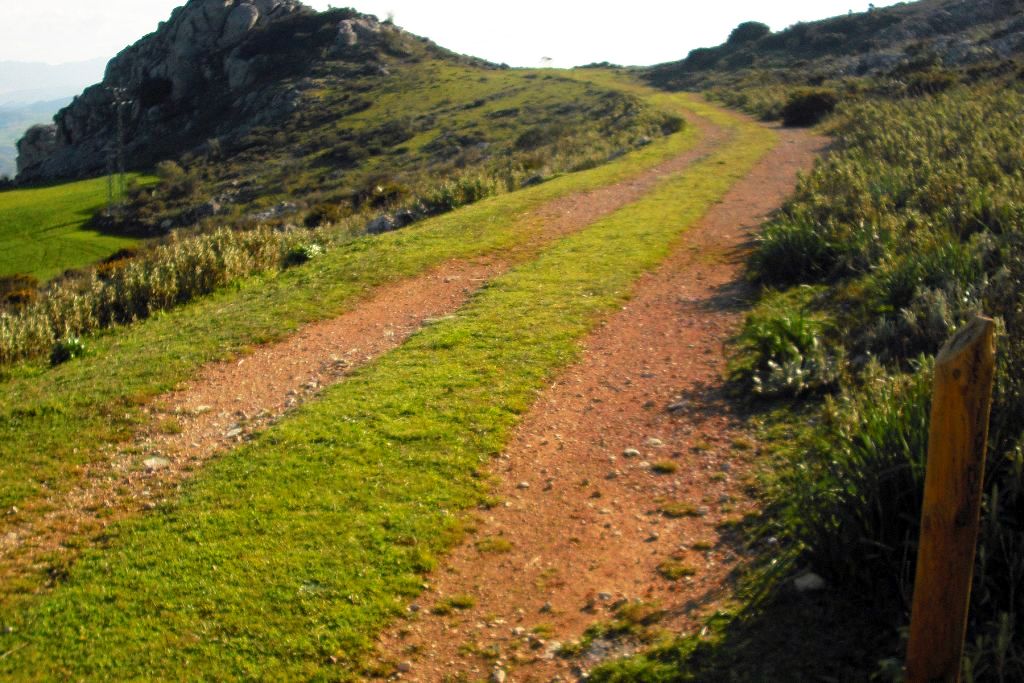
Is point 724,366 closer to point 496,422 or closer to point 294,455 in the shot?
point 496,422

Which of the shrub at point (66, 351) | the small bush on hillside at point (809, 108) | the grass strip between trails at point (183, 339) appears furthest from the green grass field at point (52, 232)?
the small bush on hillside at point (809, 108)

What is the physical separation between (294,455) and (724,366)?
4019 mm

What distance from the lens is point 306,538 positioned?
17.5 ft

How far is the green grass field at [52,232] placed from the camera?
39.3 meters

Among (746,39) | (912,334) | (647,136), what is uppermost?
(746,39)

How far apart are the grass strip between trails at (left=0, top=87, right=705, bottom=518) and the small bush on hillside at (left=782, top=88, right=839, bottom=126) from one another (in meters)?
18.6

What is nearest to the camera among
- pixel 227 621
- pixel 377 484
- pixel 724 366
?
pixel 227 621

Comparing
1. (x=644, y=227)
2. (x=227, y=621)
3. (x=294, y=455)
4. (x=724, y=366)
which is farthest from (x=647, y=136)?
(x=227, y=621)

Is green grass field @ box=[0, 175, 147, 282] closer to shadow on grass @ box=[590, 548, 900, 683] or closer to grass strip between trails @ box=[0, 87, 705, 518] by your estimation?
grass strip between trails @ box=[0, 87, 705, 518]

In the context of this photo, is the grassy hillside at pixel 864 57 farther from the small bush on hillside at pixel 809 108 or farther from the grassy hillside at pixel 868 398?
the grassy hillside at pixel 868 398

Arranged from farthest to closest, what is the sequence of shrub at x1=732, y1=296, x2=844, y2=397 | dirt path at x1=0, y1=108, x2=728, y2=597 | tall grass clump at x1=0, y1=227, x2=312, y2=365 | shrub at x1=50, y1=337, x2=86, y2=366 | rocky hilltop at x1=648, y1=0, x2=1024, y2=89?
rocky hilltop at x1=648, y1=0, x2=1024, y2=89
tall grass clump at x1=0, y1=227, x2=312, y2=365
shrub at x1=50, y1=337, x2=86, y2=366
shrub at x1=732, y1=296, x2=844, y2=397
dirt path at x1=0, y1=108, x2=728, y2=597

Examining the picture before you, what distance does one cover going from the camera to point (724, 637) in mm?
3953

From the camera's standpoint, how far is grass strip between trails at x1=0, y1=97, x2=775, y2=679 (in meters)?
4.36

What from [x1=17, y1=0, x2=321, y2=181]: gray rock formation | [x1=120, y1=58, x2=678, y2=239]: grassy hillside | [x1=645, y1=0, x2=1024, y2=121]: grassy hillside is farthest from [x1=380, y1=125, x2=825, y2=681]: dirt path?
[x1=17, y1=0, x2=321, y2=181]: gray rock formation
